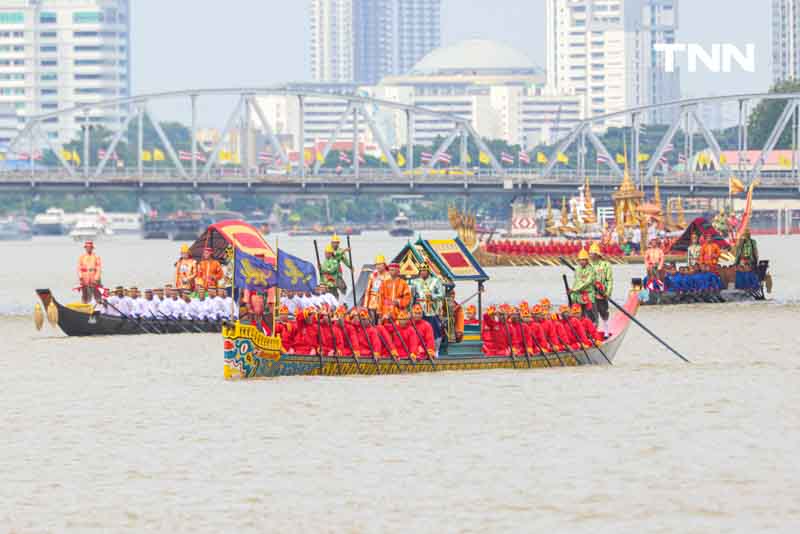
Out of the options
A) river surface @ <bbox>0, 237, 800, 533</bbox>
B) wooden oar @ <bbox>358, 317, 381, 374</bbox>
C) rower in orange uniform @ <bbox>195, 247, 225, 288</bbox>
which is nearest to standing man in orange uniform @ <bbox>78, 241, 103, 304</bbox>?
rower in orange uniform @ <bbox>195, 247, 225, 288</bbox>

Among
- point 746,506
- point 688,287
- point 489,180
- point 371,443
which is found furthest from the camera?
point 489,180

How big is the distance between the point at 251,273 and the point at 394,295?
839 centimetres

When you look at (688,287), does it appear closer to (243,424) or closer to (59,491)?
(243,424)

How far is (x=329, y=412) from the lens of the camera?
3591cm

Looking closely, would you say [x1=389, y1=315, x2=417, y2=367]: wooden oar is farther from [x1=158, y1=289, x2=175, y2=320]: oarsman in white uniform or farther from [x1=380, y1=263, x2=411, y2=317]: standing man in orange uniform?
[x1=158, y1=289, x2=175, y2=320]: oarsman in white uniform

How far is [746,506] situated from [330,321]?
1461cm

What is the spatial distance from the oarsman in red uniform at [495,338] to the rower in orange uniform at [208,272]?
14.8 metres

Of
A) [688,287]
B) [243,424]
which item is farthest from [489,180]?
[243,424]

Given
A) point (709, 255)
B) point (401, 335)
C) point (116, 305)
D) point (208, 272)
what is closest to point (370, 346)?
point (401, 335)

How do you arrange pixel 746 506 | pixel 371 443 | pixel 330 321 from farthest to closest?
pixel 330 321 < pixel 371 443 < pixel 746 506

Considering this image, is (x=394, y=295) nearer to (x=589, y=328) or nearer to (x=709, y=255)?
(x=589, y=328)

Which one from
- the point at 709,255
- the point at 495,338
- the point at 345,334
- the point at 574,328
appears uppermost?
the point at 709,255

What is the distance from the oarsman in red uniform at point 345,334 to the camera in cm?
3988

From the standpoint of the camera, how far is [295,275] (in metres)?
51.8
